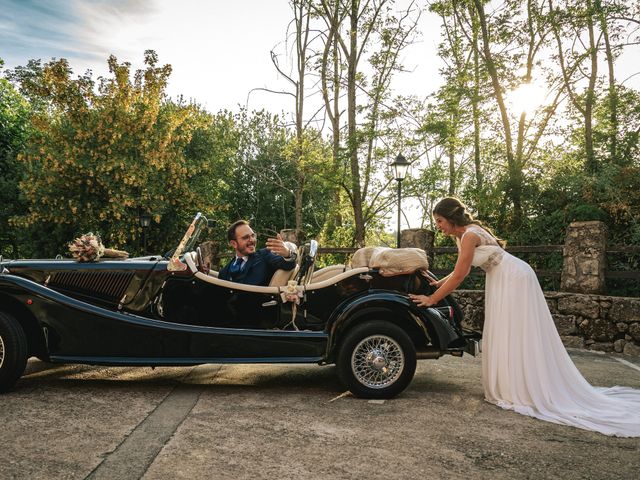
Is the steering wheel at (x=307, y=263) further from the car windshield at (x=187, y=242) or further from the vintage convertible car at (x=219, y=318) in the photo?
the car windshield at (x=187, y=242)

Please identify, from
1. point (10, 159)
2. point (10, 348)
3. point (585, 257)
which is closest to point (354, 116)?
point (585, 257)

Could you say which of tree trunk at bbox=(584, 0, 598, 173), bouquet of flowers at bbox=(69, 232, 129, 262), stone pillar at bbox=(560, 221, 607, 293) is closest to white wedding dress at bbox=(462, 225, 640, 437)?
bouquet of flowers at bbox=(69, 232, 129, 262)

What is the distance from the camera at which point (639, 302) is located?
9.00 metres

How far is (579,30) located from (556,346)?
44.2ft

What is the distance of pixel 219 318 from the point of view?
5.02 meters

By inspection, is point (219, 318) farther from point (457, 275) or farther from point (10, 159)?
point (10, 159)

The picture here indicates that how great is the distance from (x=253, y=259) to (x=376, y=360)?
143 centimetres

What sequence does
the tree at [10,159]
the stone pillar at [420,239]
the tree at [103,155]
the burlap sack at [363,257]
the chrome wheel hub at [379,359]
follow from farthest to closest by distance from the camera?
the tree at [10,159] < the tree at [103,155] < the stone pillar at [420,239] < the burlap sack at [363,257] < the chrome wheel hub at [379,359]

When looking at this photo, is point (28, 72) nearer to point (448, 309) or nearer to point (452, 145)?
point (452, 145)

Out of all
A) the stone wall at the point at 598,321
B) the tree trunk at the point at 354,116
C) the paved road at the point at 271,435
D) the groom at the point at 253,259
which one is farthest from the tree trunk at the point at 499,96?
the groom at the point at 253,259

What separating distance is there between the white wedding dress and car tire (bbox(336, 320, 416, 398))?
2.56 ft

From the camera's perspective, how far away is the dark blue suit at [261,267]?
17.1 feet

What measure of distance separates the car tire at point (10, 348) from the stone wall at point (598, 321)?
797 centimetres

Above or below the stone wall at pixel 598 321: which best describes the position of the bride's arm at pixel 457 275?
above
